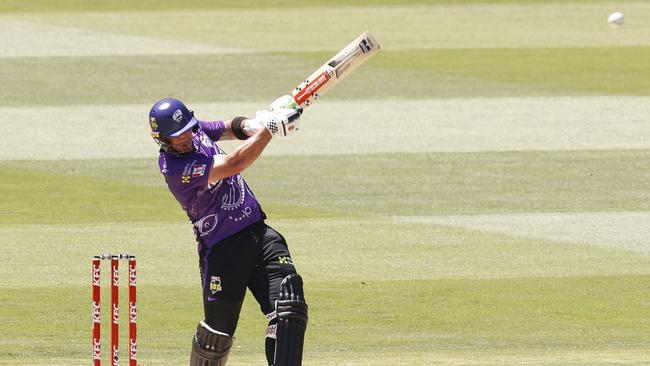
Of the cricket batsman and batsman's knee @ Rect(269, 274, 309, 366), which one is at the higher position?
the cricket batsman

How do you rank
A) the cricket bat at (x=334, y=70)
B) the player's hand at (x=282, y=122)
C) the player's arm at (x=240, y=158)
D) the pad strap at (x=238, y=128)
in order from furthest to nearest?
the pad strap at (x=238, y=128)
the cricket bat at (x=334, y=70)
the player's hand at (x=282, y=122)
the player's arm at (x=240, y=158)

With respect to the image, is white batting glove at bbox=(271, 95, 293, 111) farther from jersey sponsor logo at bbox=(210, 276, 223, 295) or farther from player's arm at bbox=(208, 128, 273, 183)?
jersey sponsor logo at bbox=(210, 276, 223, 295)

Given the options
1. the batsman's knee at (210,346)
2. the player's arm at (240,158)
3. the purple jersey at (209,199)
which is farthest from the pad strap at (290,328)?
the player's arm at (240,158)

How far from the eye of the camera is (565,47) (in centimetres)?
2453

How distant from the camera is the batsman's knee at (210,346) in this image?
358 inches

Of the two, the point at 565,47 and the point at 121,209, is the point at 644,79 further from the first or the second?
the point at 121,209

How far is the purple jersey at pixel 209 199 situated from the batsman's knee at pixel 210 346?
51 centimetres

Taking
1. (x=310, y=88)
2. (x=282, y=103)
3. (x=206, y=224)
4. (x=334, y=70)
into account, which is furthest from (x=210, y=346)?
(x=334, y=70)

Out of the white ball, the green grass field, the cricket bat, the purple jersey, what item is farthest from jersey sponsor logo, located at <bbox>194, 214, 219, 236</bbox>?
the white ball

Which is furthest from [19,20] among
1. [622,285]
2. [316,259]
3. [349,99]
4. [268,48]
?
[622,285]

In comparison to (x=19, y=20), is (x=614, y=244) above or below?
below

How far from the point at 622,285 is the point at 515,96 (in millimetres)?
8629

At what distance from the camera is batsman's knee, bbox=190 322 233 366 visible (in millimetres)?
9102

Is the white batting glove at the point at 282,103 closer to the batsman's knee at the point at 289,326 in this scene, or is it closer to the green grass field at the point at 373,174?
the batsman's knee at the point at 289,326
